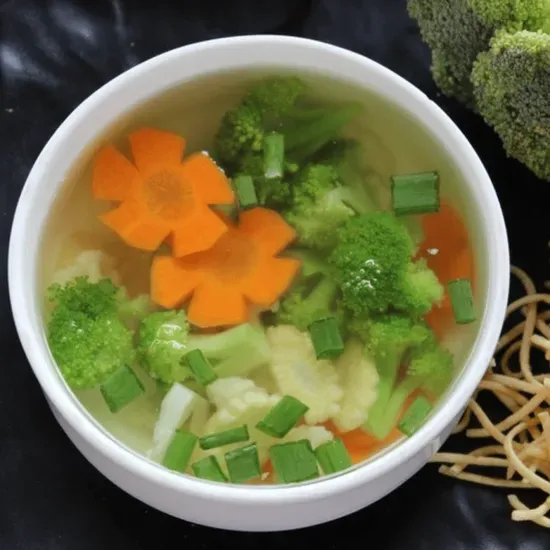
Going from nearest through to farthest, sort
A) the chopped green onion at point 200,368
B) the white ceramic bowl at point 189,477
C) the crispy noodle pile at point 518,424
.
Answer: the white ceramic bowl at point 189,477 < the chopped green onion at point 200,368 < the crispy noodle pile at point 518,424

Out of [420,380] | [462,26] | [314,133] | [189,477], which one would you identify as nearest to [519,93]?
[462,26]

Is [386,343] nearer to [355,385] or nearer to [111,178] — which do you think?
[355,385]

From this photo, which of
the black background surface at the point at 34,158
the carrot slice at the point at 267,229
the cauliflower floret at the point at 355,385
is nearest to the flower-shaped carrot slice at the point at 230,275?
the carrot slice at the point at 267,229

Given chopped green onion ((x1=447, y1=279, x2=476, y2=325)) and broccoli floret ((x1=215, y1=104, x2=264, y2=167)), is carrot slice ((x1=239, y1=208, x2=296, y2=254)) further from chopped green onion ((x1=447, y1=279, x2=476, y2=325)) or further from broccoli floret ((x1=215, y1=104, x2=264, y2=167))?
chopped green onion ((x1=447, y1=279, x2=476, y2=325))

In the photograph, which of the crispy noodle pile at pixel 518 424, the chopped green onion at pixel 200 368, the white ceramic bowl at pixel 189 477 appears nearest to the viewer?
the white ceramic bowl at pixel 189 477

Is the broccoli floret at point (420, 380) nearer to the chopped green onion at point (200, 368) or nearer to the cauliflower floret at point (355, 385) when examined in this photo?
the cauliflower floret at point (355, 385)

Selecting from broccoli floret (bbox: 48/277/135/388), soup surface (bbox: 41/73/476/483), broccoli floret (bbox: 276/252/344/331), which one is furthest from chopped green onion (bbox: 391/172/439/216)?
broccoli floret (bbox: 48/277/135/388)
